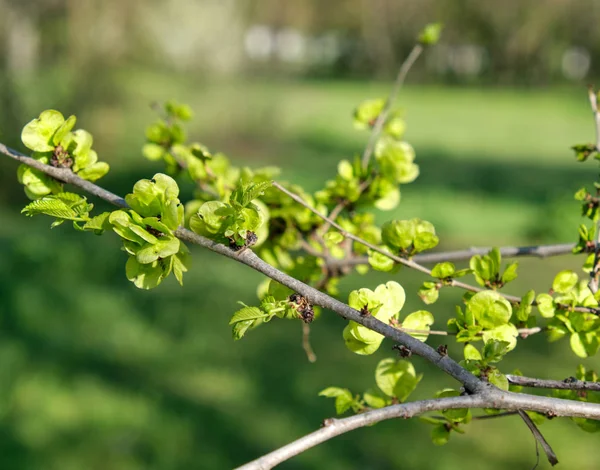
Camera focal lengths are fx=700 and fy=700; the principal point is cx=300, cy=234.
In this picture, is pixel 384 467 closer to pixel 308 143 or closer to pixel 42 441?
pixel 42 441

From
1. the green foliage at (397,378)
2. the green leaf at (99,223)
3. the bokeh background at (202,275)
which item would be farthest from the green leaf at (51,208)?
the bokeh background at (202,275)

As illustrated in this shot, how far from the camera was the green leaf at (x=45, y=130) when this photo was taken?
0.77 metres

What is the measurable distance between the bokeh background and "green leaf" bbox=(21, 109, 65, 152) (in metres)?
2.36

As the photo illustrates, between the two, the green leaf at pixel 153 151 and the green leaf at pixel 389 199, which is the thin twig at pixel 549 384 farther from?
the green leaf at pixel 153 151

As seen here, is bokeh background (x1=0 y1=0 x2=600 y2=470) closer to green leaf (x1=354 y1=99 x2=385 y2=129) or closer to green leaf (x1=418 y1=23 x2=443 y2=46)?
green leaf (x1=354 y1=99 x2=385 y2=129)

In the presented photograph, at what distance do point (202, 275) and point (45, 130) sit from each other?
4486 millimetres

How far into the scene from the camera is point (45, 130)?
782 millimetres

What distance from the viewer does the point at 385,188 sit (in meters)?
1.14

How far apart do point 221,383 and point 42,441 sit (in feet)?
3.09

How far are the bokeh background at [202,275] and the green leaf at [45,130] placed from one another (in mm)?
2363

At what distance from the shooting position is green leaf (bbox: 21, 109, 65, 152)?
773 mm

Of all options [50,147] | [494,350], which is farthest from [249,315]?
[50,147]

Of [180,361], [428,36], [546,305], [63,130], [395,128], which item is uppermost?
[428,36]

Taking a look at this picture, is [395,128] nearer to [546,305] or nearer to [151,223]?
[546,305]
